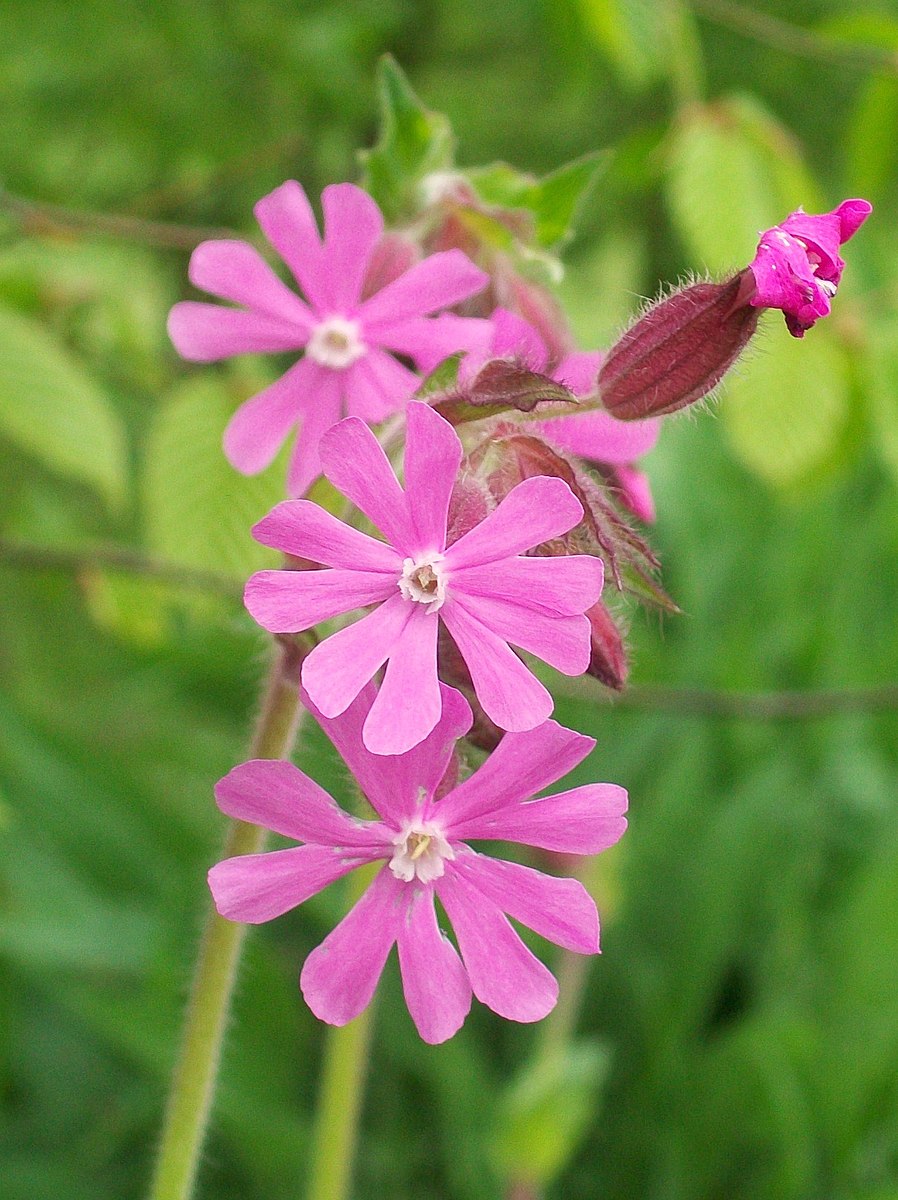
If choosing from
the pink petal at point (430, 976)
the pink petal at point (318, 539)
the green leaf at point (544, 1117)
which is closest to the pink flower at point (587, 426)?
the pink petal at point (318, 539)

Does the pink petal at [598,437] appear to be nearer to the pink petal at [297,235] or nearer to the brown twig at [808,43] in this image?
the pink petal at [297,235]

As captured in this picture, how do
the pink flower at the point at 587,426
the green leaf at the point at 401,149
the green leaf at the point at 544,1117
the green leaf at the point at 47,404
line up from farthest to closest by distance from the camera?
the green leaf at the point at 544,1117, the green leaf at the point at 47,404, the green leaf at the point at 401,149, the pink flower at the point at 587,426

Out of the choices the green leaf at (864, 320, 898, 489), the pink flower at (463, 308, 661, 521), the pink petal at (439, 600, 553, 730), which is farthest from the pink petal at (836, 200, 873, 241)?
the green leaf at (864, 320, 898, 489)

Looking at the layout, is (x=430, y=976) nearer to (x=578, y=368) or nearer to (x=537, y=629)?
(x=537, y=629)

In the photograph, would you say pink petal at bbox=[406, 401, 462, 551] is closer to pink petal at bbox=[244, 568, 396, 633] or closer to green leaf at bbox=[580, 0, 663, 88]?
pink petal at bbox=[244, 568, 396, 633]

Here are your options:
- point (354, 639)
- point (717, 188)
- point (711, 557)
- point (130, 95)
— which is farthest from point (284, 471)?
point (711, 557)

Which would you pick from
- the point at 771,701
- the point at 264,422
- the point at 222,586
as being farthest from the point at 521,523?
the point at 771,701
